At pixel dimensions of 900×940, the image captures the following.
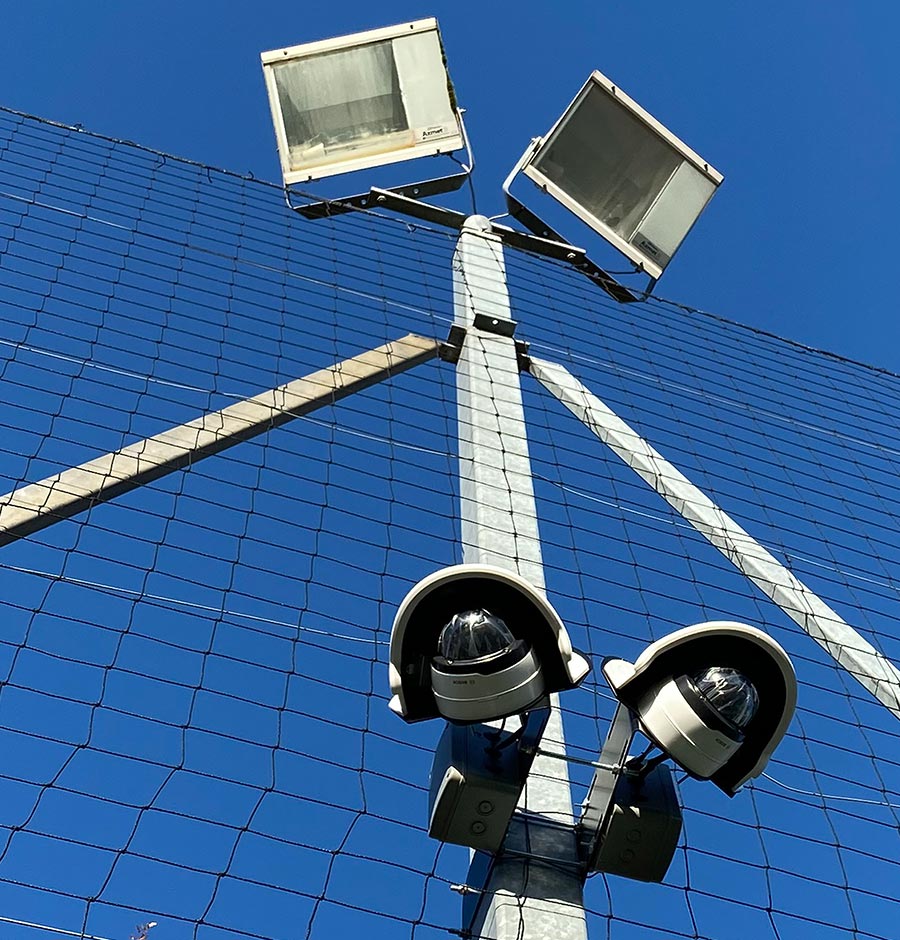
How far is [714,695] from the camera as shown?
158 centimetres

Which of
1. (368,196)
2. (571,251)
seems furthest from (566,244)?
(368,196)

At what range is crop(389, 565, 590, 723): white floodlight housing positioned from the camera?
1.55m

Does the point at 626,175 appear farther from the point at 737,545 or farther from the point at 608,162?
the point at 737,545

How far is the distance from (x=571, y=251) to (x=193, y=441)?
63.4 inches

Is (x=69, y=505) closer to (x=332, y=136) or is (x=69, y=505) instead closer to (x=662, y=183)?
(x=332, y=136)

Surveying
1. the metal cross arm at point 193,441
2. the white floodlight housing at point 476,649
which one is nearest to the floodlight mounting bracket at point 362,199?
the metal cross arm at point 193,441

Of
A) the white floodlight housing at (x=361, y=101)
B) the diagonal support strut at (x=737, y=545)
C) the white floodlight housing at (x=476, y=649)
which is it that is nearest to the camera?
the white floodlight housing at (x=476, y=649)

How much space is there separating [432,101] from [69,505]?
1.84 meters

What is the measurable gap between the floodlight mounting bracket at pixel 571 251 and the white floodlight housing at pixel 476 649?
216cm

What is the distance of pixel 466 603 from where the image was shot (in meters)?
1.59

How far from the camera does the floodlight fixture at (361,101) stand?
3428 mm

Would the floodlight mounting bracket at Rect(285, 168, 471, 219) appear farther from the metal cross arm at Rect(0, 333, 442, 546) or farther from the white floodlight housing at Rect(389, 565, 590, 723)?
the white floodlight housing at Rect(389, 565, 590, 723)

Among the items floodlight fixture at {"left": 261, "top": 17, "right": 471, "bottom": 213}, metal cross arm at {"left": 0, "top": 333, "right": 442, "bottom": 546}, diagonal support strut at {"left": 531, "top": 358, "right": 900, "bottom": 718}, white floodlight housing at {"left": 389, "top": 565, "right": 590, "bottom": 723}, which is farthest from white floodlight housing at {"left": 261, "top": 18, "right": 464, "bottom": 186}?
white floodlight housing at {"left": 389, "top": 565, "right": 590, "bottom": 723}

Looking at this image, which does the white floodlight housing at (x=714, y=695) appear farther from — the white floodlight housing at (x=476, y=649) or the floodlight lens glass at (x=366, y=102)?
the floodlight lens glass at (x=366, y=102)
